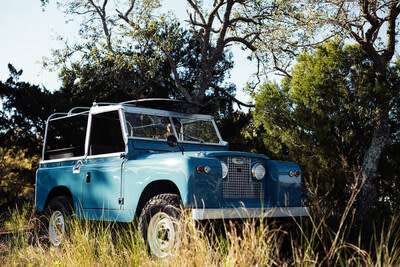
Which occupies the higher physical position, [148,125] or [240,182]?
[148,125]

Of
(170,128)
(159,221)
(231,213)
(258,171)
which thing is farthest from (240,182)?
(170,128)

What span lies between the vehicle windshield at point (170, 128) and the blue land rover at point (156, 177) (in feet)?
0.05

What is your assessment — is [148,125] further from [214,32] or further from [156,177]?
[214,32]

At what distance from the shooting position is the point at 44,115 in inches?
615

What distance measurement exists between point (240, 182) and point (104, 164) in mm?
1976

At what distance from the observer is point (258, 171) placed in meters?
5.98

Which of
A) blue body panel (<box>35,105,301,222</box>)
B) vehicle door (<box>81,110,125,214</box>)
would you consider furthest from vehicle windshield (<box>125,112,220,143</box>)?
vehicle door (<box>81,110,125,214</box>)

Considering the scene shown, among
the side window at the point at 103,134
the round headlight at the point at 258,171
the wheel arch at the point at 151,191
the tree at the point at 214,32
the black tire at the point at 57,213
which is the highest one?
the tree at the point at 214,32

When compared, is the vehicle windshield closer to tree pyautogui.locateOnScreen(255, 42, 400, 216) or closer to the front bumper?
the front bumper

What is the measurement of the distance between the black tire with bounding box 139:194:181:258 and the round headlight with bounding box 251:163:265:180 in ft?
3.90

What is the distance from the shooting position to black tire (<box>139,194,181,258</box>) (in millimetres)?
5160

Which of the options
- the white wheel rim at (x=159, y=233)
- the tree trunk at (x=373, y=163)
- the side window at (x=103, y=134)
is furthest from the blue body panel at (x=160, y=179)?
the tree trunk at (x=373, y=163)

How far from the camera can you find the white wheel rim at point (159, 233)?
5184mm

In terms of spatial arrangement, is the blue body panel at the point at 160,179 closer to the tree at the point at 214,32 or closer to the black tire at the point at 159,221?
the black tire at the point at 159,221
